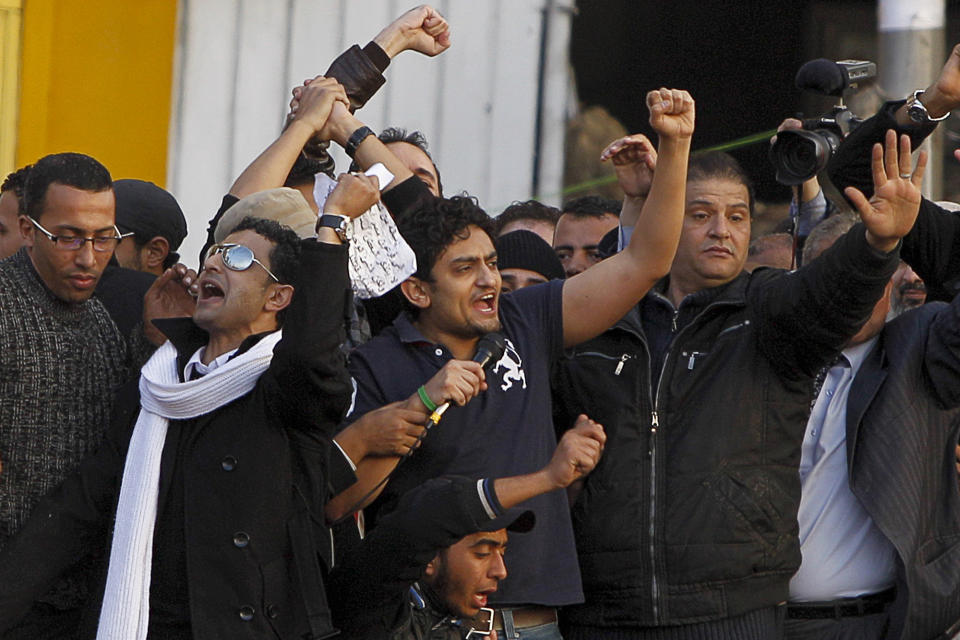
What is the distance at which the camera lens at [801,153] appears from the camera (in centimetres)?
414

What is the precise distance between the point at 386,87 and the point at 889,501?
3.48m

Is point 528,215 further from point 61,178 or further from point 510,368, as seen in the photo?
point 61,178

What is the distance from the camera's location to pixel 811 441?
435cm

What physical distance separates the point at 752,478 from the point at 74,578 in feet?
5.66

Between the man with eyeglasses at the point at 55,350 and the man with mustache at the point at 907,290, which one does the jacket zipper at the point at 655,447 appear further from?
the man with eyeglasses at the point at 55,350

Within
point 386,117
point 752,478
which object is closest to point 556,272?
point 752,478

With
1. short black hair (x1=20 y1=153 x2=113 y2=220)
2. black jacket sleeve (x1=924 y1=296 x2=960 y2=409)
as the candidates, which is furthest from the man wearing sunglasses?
black jacket sleeve (x1=924 y1=296 x2=960 y2=409)

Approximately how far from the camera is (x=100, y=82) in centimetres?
641

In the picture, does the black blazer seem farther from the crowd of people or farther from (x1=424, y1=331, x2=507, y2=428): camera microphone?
(x1=424, y1=331, x2=507, y2=428): camera microphone

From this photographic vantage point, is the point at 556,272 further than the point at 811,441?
Yes

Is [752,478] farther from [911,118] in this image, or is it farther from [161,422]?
[161,422]

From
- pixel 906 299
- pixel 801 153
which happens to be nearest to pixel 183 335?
pixel 801 153

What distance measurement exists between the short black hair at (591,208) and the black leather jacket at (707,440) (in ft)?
4.63

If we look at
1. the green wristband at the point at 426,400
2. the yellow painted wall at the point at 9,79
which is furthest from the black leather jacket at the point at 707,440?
the yellow painted wall at the point at 9,79
